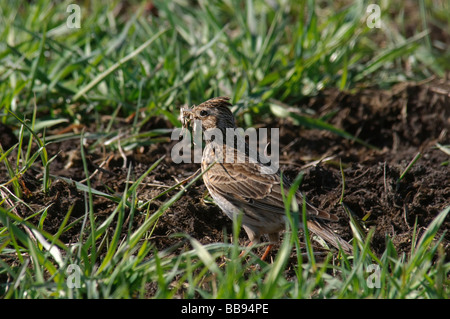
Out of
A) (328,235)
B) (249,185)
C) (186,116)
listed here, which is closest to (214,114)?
(186,116)

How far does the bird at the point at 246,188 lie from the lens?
15.9 ft

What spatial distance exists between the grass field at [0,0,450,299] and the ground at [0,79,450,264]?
7 cm

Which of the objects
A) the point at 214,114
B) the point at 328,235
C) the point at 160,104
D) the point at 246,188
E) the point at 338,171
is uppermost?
the point at 160,104

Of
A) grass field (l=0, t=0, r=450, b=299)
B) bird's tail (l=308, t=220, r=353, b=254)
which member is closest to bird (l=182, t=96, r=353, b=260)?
bird's tail (l=308, t=220, r=353, b=254)

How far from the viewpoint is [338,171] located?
19.7 feet

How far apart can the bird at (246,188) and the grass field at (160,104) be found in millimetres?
232

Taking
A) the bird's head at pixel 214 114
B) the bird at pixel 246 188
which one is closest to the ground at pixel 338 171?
the bird at pixel 246 188

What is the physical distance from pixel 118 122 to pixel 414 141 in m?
3.36

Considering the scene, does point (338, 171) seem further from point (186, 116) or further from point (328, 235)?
point (186, 116)

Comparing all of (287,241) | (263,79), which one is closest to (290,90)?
(263,79)

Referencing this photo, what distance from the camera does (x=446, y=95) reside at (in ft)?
23.9

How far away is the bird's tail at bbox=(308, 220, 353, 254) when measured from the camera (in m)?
4.64

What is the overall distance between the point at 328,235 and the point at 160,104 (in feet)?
9.33

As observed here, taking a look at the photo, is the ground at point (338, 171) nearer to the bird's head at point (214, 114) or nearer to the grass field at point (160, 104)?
the grass field at point (160, 104)
